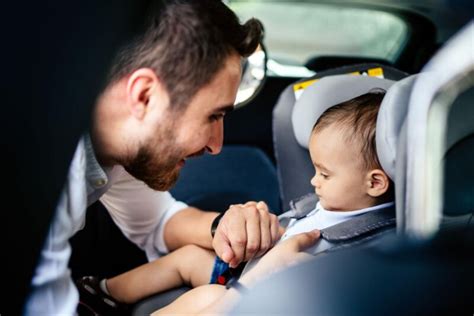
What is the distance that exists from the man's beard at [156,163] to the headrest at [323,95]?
520 mm

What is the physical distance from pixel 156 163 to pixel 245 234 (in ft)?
0.98

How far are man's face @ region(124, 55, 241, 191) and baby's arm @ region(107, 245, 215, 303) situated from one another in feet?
1.27

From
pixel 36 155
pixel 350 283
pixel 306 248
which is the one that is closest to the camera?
pixel 36 155

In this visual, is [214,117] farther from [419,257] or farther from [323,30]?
[323,30]

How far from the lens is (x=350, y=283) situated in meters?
0.90

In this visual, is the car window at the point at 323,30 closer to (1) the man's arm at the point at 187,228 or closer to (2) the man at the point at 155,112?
(1) the man's arm at the point at 187,228

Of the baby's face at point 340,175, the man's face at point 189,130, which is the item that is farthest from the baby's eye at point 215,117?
the baby's face at point 340,175

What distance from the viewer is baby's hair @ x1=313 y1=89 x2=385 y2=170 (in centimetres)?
131

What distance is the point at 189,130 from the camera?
1029mm

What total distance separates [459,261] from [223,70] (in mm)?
431

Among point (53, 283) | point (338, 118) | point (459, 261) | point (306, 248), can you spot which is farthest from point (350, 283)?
point (338, 118)

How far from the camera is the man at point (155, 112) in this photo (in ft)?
2.95

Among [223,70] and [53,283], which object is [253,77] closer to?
[223,70]

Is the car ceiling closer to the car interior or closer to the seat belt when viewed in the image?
the car interior
